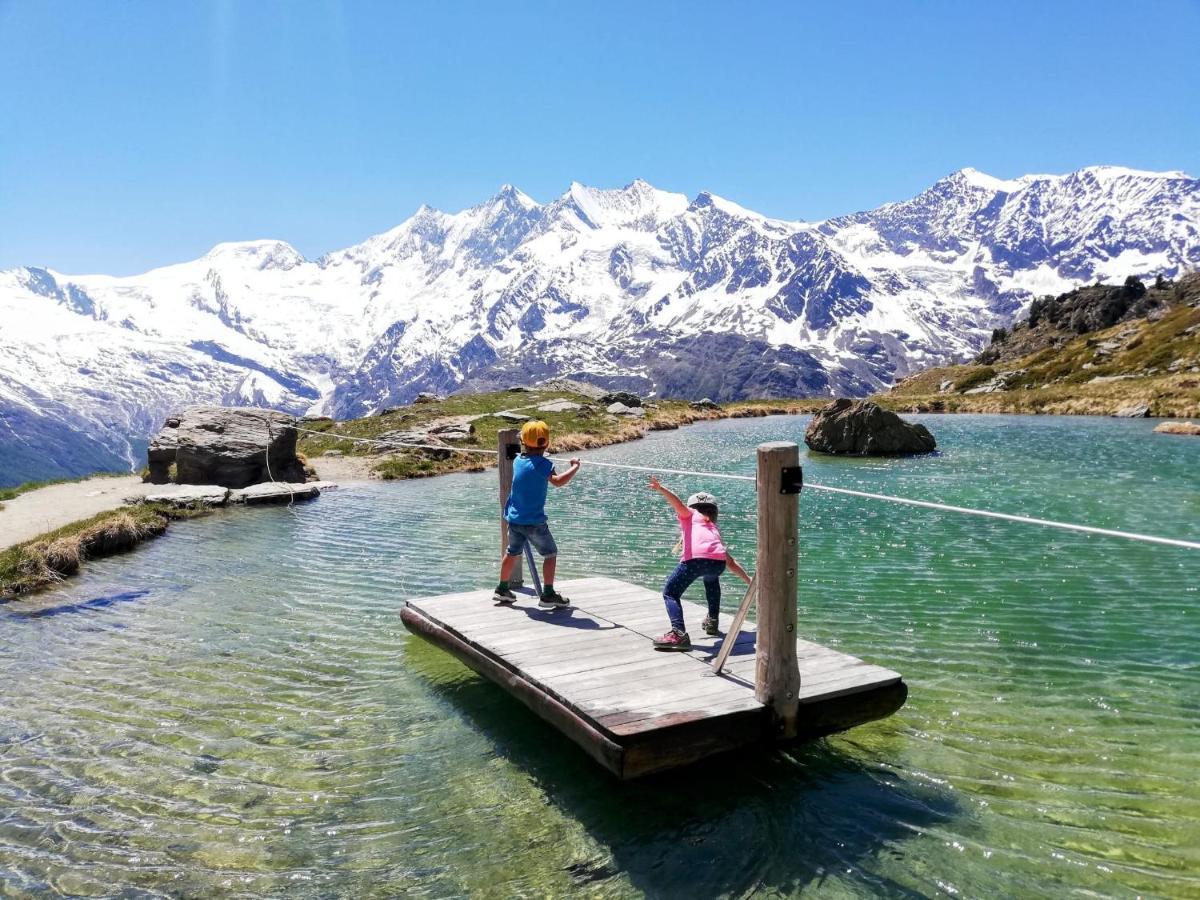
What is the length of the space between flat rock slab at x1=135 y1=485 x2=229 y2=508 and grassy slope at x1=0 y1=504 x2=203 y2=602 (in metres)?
2.53

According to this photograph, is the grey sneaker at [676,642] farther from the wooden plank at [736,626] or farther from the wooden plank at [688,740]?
the wooden plank at [688,740]

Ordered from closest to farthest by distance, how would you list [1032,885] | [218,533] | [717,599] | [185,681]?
[1032,885] → [717,599] → [185,681] → [218,533]

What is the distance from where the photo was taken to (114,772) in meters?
9.48

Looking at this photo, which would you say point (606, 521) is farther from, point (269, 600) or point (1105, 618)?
point (1105, 618)

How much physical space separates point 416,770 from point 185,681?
213 inches

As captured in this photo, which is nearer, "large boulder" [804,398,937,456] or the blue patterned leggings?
the blue patterned leggings

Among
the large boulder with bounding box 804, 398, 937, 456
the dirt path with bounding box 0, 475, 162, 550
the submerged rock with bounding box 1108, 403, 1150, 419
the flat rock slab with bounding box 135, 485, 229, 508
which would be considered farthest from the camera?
the submerged rock with bounding box 1108, 403, 1150, 419

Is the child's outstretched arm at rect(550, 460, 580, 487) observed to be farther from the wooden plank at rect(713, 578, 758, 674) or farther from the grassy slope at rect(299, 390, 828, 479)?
the grassy slope at rect(299, 390, 828, 479)

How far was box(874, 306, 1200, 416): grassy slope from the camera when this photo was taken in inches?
2931

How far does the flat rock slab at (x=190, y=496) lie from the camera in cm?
3114

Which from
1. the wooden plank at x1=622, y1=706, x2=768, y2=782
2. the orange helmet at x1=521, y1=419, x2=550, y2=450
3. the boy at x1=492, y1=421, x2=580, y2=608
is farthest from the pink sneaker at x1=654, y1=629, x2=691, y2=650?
the orange helmet at x1=521, y1=419, x2=550, y2=450

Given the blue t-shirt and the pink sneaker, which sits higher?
the blue t-shirt

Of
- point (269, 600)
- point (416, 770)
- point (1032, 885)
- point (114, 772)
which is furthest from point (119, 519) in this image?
point (1032, 885)

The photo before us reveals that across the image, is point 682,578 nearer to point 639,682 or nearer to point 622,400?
point 639,682
